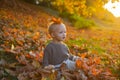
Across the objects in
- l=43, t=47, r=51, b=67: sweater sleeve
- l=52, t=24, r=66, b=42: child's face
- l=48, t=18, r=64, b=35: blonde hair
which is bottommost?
l=43, t=47, r=51, b=67: sweater sleeve

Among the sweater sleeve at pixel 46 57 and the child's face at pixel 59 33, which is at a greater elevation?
the child's face at pixel 59 33

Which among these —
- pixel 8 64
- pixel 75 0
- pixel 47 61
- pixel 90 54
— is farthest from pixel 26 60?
pixel 75 0

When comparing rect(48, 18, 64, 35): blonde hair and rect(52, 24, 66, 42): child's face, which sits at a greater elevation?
rect(48, 18, 64, 35): blonde hair

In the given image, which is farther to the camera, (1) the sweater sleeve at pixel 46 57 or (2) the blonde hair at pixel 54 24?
(2) the blonde hair at pixel 54 24

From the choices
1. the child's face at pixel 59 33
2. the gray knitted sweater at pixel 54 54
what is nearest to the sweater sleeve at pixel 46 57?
the gray knitted sweater at pixel 54 54

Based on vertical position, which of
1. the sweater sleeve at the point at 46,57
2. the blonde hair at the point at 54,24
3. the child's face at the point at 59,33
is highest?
the blonde hair at the point at 54,24

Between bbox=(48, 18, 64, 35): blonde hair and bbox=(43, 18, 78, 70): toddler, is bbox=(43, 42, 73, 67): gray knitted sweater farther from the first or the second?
bbox=(48, 18, 64, 35): blonde hair

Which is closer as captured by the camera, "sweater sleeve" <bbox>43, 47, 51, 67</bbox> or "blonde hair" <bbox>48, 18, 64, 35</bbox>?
"sweater sleeve" <bbox>43, 47, 51, 67</bbox>

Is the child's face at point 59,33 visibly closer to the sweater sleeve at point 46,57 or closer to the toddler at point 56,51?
the toddler at point 56,51

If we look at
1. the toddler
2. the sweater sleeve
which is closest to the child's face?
the toddler

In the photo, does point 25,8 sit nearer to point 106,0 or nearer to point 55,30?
point 106,0

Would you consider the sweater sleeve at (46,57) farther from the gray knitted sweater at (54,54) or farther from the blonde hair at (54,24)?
the blonde hair at (54,24)

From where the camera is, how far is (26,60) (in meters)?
6.31

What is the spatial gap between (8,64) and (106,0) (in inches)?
264
